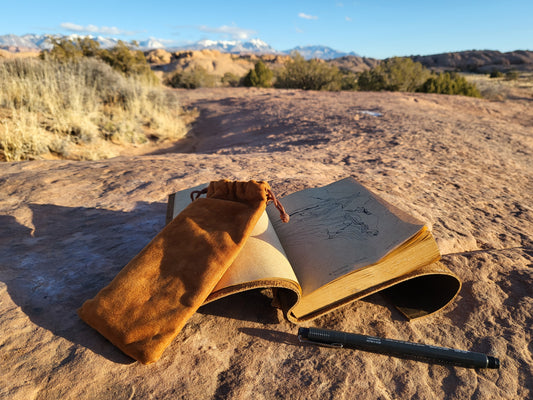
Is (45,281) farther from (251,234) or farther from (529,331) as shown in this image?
(529,331)

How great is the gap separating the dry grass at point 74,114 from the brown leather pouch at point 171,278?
168 inches

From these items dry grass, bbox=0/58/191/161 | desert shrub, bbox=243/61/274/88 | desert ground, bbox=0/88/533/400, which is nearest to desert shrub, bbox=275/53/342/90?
desert shrub, bbox=243/61/274/88

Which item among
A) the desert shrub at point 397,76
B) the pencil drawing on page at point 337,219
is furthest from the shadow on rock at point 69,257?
the desert shrub at point 397,76

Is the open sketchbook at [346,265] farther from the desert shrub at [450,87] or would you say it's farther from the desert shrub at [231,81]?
the desert shrub at [231,81]

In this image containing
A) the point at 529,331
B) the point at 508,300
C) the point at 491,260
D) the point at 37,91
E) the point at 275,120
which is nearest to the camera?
the point at 529,331

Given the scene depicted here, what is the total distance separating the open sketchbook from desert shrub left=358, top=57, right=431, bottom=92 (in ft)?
43.8

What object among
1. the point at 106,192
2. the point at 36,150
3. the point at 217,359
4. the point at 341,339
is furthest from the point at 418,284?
the point at 36,150

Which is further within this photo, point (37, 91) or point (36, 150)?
point (37, 91)

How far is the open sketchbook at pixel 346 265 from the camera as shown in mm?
1210

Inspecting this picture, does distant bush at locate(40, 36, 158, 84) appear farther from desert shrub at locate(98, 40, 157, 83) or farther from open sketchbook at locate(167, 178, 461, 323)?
open sketchbook at locate(167, 178, 461, 323)

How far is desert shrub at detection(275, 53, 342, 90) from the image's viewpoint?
1384cm

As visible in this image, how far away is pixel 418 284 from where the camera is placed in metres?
1.51

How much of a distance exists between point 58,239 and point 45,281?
0.48 m

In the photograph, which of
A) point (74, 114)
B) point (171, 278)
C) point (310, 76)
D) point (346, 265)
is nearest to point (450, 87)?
point (310, 76)
